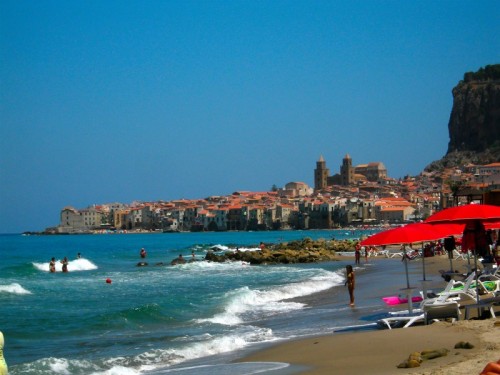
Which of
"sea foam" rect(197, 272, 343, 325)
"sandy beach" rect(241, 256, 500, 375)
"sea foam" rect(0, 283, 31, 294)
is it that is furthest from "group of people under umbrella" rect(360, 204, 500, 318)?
"sea foam" rect(0, 283, 31, 294)

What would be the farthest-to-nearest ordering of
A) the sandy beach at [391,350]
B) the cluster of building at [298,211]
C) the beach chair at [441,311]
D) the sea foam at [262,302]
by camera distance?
the cluster of building at [298,211] < the sea foam at [262,302] < the beach chair at [441,311] < the sandy beach at [391,350]

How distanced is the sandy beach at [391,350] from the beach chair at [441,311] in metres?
0.26

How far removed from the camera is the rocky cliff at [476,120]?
557 ft

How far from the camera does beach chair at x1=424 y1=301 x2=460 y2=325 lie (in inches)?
451

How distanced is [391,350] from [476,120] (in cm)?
17084

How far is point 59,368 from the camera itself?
11.5 metres

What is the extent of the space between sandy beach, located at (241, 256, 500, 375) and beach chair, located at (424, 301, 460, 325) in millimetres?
256

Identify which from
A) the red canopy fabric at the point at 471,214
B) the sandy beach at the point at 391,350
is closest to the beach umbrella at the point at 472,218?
the red canopy fabric at the point at 471,214

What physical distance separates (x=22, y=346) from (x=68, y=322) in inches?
133

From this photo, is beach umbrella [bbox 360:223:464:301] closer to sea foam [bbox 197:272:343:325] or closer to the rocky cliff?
sea foam [bbox 197:272:343:325]

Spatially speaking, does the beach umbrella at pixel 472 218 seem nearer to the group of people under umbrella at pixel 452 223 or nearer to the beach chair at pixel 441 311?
the group of people under umbrella at pixel 452 223

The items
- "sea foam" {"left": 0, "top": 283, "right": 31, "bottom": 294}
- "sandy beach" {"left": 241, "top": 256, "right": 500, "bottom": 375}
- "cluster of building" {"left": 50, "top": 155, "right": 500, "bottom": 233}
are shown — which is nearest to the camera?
"sandy beach" {"left": 241, "top": 256, "right": 500, "bottom": 375}

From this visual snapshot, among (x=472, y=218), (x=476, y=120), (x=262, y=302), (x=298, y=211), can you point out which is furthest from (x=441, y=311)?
(x=476, y=120)

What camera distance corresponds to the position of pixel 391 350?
9617 mm
